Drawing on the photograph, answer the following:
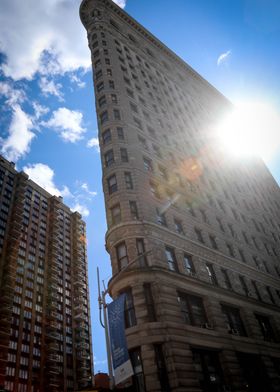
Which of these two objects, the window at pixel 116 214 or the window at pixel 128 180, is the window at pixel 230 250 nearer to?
the window at pixel 128 180

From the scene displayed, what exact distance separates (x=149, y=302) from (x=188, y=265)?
25.1 feet

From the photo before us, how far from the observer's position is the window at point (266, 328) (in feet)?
101

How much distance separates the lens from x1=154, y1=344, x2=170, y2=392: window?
1934 centimetres

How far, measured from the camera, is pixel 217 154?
5891cm

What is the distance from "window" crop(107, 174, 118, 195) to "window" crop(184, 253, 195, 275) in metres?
9.44

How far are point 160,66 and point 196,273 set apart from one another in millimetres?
54055

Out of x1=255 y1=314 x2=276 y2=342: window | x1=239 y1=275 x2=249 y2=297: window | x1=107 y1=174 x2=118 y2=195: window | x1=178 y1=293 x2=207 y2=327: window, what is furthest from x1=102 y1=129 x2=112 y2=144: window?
x1=255 y1=314 x2=276 y2=342: window

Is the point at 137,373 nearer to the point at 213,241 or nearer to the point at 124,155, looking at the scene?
the point at 213,241

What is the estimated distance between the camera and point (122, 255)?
87.5ft

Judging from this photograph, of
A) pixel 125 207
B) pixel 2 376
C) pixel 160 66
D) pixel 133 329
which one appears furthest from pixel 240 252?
pixel 2 376

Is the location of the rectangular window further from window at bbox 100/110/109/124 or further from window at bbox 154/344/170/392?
window at bbox 100/110/109/124

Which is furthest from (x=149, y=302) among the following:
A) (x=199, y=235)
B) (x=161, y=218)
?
(x=199, y=235)

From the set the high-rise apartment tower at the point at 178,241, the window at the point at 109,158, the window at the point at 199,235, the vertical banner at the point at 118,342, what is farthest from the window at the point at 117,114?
the vertical banner at the point at 118,342

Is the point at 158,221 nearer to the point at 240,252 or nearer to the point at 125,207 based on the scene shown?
the point at 125,207
